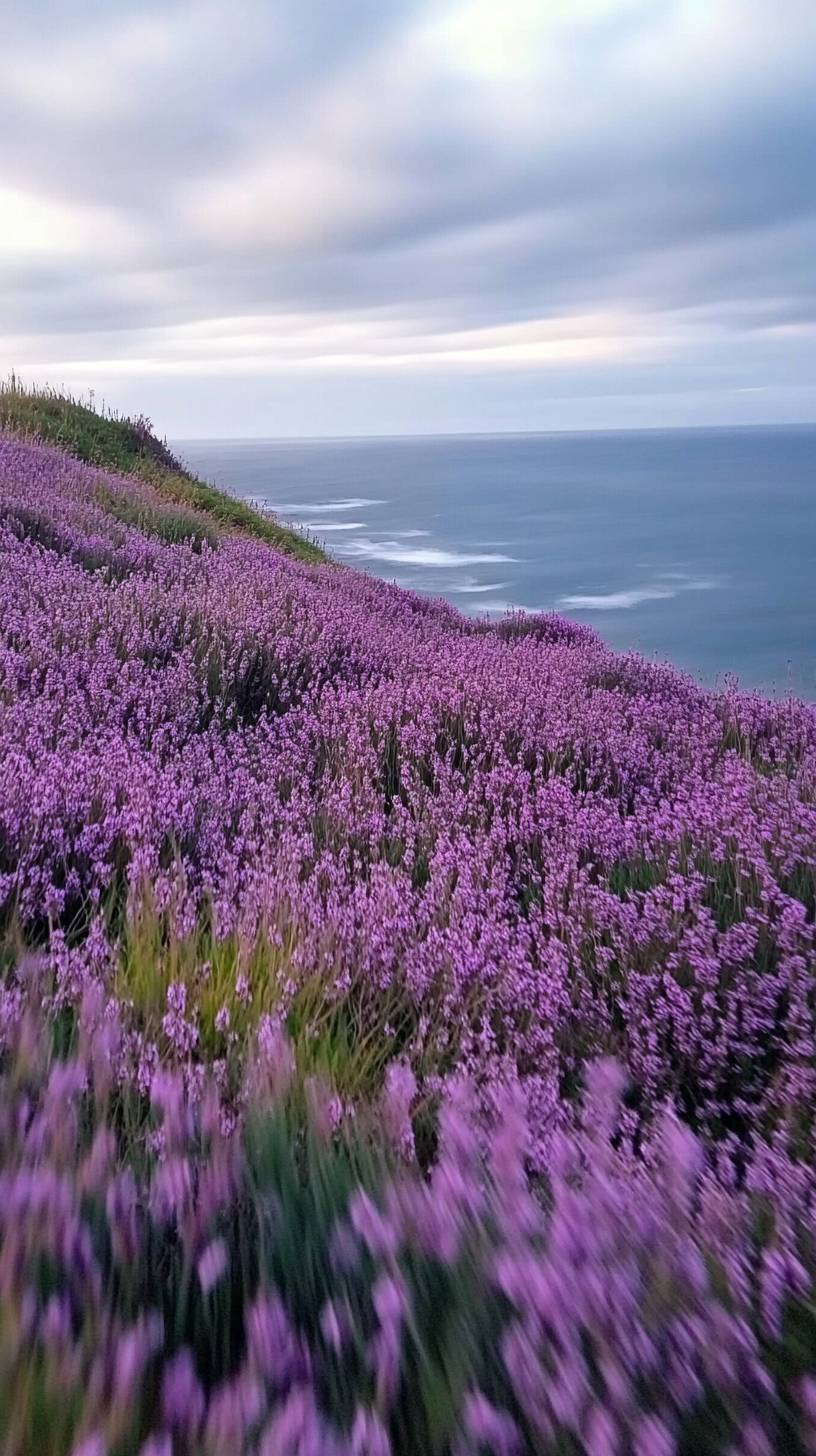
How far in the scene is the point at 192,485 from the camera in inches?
530

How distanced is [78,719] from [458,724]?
1.57 meters

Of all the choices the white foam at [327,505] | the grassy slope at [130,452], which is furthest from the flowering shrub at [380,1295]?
the white foam at [327,505]

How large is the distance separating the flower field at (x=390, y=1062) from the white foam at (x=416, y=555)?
24.7 m

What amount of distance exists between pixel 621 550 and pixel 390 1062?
30.8 m

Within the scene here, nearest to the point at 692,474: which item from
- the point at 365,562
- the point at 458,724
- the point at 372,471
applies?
the point at 372,471

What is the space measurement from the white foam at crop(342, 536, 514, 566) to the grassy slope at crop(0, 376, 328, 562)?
45.6 feet

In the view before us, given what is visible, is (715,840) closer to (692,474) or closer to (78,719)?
(78,719)

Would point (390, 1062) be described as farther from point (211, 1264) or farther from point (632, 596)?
point (632, 596)

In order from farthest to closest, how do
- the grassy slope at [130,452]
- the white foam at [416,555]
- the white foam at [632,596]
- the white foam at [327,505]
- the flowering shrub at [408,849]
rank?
the white foam at [327,505]
the white foam at [416,555]
the white foam at [632,596]
the grassy slope at [130,452]
the flowering shrub at [408,849]

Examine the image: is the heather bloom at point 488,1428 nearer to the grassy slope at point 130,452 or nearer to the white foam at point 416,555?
the grassy slope at point 130,452

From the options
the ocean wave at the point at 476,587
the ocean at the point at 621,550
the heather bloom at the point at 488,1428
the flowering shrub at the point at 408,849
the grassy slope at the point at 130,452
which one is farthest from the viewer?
the ocean wave at the point at 476,587

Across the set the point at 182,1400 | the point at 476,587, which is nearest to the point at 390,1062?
the point at 182,1400

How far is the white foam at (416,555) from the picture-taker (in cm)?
2923

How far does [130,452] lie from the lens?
45.8ft
